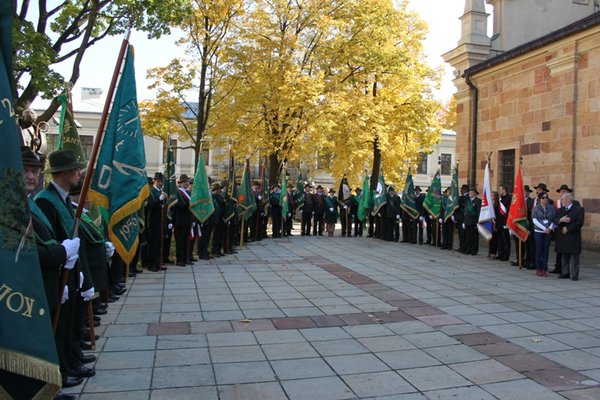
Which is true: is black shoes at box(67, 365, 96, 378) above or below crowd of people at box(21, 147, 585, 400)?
below

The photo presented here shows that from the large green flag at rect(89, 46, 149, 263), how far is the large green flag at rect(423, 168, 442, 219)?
1269 centimetres

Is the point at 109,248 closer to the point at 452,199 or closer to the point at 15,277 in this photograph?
the point at 15,277

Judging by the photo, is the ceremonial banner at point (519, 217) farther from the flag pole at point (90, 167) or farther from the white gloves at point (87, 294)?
the flag pole at point (90, 167)

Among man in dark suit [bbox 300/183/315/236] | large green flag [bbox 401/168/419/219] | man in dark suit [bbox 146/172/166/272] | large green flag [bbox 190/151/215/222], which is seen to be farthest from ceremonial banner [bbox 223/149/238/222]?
large green flag [bbox 401/168/419/219]

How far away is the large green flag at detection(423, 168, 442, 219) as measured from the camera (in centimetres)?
1616

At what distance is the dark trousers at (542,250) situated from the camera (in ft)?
35.2

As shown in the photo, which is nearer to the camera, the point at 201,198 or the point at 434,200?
the point at 201,198

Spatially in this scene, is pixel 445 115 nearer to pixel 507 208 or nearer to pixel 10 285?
pixel 507 208

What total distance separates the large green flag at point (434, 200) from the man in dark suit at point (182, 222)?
8550 mm

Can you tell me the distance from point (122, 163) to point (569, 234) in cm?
893

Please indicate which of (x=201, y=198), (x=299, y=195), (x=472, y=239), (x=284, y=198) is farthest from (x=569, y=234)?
(x=299, y=195)

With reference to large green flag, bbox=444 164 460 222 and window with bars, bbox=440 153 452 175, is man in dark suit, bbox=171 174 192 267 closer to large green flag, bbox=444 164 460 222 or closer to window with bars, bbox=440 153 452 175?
large green flag, bbox=444 164 460 222

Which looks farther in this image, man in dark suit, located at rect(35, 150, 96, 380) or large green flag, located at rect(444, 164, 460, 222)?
large green flag, located at rect(444, 164, 460, 222)

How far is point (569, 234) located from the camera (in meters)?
10.0
